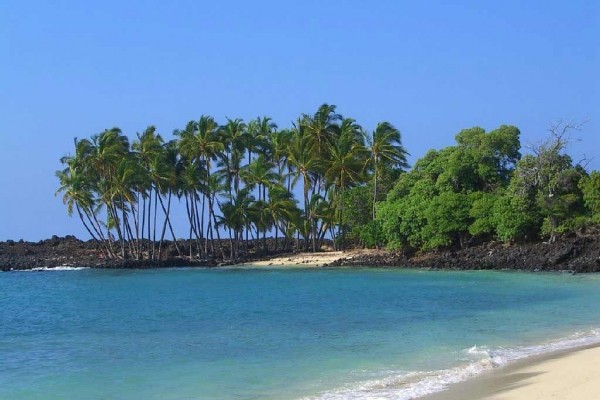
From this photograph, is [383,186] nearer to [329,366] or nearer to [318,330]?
[318,330]

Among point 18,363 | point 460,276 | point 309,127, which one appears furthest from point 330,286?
point 309,127

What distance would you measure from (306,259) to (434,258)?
1267 cm

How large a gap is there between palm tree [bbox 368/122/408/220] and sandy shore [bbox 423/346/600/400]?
48627 millimetres

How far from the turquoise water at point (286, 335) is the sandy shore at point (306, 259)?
1784 cm

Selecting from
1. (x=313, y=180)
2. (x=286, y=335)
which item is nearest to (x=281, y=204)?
(x=313, y=180)

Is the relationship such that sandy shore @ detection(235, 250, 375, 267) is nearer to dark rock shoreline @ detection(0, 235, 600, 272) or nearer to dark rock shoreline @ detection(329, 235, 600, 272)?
dark rock shoreline @ detection(0, 235, 600, 272)

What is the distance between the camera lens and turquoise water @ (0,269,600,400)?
599 inches

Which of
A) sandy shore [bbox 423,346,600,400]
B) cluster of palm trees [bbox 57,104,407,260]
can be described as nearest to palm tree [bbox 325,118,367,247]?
cluster of palm trees [bbox 57,104,407,260]

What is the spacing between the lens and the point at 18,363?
61.9ft

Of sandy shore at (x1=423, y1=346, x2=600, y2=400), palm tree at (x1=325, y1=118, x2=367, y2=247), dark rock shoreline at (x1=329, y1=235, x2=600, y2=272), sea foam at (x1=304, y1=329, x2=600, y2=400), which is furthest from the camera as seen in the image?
palm tree at (x1=325, y1=118, x2=367, y2=247)

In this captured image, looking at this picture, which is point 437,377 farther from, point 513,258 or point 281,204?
point 281,204

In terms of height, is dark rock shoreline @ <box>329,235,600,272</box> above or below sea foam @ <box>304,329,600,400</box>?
above

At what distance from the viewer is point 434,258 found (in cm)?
5462

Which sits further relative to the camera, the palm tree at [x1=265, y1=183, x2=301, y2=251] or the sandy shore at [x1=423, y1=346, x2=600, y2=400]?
the palm tree at [x1=265, y1=183, x2=301, y2=251]
